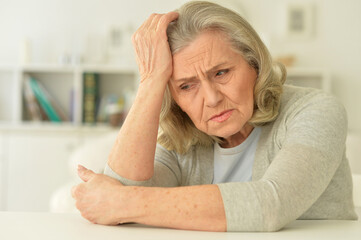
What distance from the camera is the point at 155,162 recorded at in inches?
53.9

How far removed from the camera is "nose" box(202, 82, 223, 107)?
119 cm

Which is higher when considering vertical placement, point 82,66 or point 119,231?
point 119,231

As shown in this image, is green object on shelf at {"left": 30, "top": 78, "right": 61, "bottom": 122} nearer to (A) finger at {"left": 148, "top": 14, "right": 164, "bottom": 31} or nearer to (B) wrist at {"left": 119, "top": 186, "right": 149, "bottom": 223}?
(A) finger at {"left": 148, "top": 14, "right": 164, "bottom": 31}

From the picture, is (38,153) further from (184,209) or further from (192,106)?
(184,209)

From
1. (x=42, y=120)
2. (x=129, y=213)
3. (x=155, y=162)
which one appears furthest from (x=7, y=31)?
(x=129, y=213)

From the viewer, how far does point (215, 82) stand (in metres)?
1.22

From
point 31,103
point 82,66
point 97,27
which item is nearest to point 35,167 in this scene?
point 31,103

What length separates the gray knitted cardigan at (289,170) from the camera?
941 mm

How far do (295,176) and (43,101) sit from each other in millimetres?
3771

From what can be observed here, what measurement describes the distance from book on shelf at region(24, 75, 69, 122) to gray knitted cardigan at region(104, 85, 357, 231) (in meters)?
3.23

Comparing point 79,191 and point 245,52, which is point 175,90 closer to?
point 245,52

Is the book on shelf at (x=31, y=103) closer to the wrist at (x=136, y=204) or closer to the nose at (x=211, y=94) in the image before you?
the nose at (x=211, y=94)

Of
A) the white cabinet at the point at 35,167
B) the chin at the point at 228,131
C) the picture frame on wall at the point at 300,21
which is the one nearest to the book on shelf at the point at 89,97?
the white cabinet at the point at 35,167

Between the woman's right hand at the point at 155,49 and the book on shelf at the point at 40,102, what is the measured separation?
3312 millimetres
